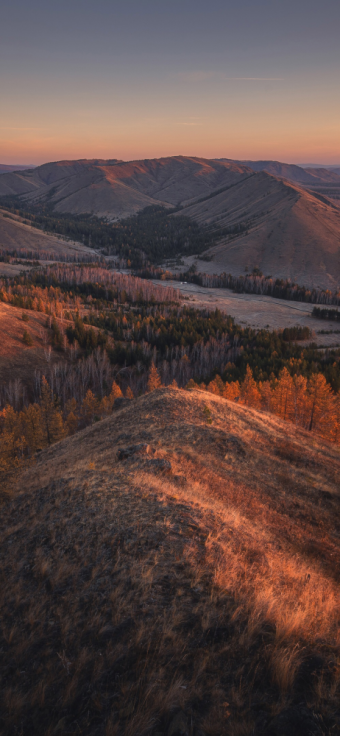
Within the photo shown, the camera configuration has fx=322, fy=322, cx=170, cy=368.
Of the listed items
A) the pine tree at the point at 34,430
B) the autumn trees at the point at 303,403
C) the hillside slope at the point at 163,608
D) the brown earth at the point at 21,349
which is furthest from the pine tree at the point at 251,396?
the brown earth at the point at 21,349

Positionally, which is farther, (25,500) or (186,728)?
(25,500)

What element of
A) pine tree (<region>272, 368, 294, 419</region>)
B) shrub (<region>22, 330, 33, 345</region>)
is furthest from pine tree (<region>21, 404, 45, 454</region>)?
shrub (<region>22, 330, 33, 345</region>)

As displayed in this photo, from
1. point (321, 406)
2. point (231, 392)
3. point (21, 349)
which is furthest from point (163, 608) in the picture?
point (21, 349)

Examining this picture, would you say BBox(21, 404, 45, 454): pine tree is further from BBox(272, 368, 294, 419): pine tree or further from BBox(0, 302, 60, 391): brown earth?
BBox(272, 368, 294, 419): pine tree

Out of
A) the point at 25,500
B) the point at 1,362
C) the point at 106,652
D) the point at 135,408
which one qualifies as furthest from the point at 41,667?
the point at 1,362

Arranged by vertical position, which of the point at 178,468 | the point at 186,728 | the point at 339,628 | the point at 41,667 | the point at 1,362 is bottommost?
the point at 1,362

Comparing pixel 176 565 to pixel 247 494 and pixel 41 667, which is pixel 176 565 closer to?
pixel 41 667

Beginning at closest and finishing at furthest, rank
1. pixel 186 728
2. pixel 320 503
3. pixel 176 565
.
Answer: pixel 186 728, pixel 176 565, pixel 320 503
